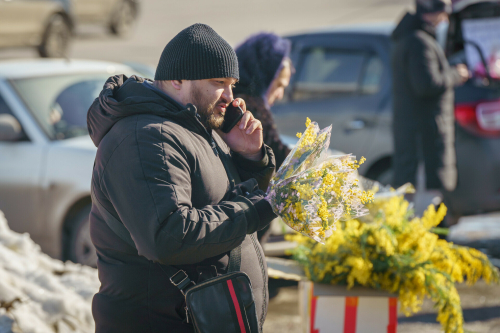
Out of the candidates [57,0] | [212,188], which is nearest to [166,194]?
[212,188]

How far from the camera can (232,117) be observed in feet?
7.53

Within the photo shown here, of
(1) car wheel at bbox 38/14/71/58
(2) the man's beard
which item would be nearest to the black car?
(2) the man's beard

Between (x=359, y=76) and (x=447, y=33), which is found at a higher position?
(x=447, y=33)

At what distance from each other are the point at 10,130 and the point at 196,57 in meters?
3.18

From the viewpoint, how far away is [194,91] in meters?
1.96

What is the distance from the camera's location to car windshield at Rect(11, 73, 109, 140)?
186 inches

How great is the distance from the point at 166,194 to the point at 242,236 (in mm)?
297

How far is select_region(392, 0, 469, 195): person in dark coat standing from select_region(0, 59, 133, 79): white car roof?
2.55m

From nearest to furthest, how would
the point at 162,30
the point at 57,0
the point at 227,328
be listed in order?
the point at 227,328, the point at 57,0, the point at 162,30

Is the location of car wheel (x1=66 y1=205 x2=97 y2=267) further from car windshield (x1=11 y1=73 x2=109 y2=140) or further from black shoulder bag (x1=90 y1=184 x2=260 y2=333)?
black shoulder bag (x1=90 y1=184 x2=260 y2=333)

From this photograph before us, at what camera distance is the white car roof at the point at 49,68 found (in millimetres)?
4922

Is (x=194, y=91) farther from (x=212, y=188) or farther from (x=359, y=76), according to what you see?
(x=359, y=76)

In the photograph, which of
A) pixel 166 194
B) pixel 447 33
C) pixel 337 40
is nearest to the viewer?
pixel 166 194

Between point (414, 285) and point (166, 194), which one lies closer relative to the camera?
point (166, 194)
